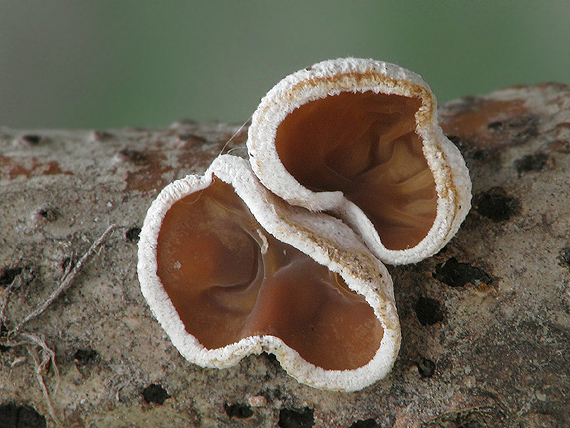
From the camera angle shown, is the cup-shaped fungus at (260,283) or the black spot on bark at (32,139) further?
the black spot on bark at (32,139)

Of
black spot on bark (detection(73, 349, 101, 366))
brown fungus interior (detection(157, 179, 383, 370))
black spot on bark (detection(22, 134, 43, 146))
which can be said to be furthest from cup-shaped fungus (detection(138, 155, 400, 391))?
black spot on bark (detection(22, 134, 43, 146))

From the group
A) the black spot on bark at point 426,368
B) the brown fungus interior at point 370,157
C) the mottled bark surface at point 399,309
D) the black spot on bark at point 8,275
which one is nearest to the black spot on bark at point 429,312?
the mottled bark surface at point 399,309

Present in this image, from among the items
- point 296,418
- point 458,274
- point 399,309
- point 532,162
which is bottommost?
point 296,418

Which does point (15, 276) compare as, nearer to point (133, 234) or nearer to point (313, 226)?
point (133, 234)

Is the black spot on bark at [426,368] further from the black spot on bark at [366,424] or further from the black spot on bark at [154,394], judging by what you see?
the black spot on bark at [154,394]

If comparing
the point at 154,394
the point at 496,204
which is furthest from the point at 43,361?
the point at 496,204

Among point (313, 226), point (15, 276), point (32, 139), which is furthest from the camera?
point (32, 139)
